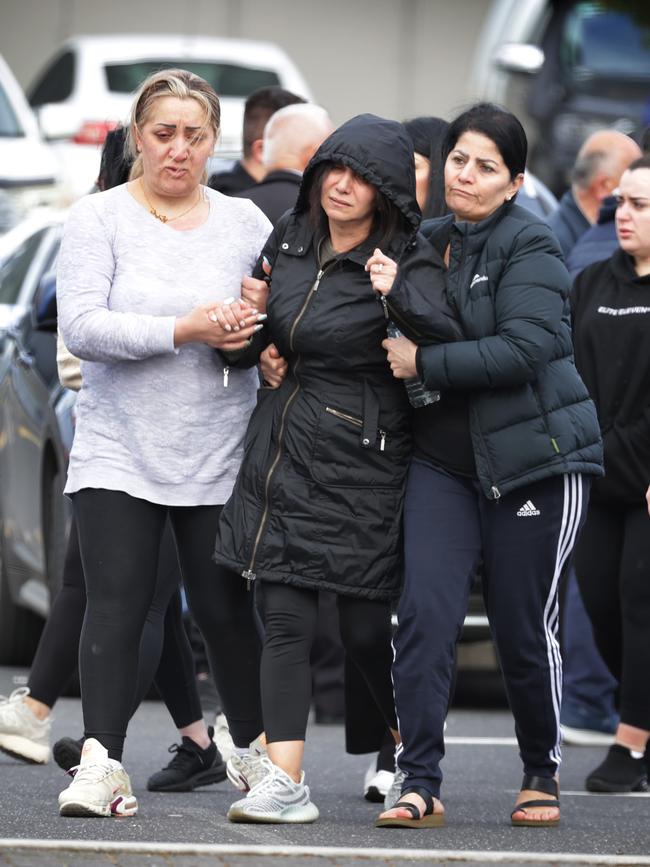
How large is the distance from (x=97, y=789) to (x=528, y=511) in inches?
53.0

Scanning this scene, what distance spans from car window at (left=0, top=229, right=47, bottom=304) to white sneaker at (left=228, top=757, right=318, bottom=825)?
4.56 m

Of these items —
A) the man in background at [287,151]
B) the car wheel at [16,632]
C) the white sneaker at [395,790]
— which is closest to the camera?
the white sneaker at [395,790]

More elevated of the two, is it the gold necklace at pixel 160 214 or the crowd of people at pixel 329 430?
the gold necklace at pixel 160 214

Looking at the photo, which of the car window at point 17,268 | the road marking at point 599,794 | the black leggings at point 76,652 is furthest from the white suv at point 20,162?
the road marking at point 599,794

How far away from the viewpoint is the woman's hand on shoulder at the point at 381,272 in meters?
5.99

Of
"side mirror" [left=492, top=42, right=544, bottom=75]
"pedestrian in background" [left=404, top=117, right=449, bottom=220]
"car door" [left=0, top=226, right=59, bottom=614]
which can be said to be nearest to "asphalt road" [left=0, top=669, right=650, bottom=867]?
"car door" [left=0, top=226, right=59, bottom=614]

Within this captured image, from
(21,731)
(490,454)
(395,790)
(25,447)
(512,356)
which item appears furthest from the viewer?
(25,447)

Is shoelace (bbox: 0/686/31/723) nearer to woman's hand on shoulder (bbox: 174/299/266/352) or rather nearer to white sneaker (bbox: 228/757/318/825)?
white sneaker (bbox: 228/757/318/825)

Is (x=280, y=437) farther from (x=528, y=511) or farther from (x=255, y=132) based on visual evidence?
(x=255, y=132)

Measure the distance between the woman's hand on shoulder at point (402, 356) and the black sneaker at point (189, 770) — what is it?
5.34ft

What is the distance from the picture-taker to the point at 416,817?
6027 mm

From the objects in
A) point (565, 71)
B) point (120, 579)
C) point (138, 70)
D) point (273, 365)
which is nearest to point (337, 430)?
point (273, 365)

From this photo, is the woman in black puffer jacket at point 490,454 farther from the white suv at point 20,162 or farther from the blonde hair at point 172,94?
the white suv at point 20,162

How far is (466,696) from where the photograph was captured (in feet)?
32.9
